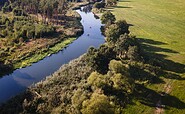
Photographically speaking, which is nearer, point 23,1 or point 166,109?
point 166,109

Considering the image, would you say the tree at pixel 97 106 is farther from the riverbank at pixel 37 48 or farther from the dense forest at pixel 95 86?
the riverbank at pixel 37 48

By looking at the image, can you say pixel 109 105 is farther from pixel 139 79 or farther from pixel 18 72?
pixel 18 72

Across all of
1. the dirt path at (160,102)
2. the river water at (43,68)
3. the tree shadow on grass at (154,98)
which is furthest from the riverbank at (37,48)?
the dirt path at (160,102)

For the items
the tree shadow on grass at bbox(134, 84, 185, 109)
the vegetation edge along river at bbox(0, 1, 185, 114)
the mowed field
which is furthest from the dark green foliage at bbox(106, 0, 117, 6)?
the tree shadow on grass at bbox(134, 84, 185, 109)

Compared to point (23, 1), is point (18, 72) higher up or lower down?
lower down

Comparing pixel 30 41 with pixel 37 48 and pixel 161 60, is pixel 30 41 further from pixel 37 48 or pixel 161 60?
pixel 161 60

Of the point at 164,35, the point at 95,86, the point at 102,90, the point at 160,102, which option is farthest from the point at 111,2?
the point at 102,90

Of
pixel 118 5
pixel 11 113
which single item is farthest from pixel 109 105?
pixel 118 5

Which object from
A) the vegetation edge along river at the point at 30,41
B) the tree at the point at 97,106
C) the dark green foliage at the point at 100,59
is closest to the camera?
the tree at the point at 97,106
